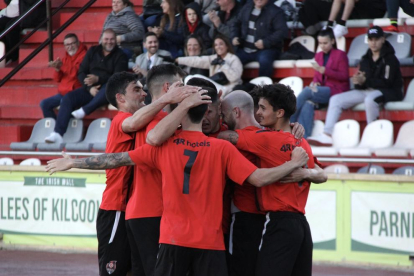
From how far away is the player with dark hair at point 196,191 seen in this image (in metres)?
4.74

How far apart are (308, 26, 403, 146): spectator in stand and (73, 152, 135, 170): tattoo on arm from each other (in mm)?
5502

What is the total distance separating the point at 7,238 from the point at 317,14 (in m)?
6.07

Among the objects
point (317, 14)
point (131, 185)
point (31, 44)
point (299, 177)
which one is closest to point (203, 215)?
point (299, 177)

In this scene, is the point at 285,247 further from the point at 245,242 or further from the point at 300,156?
the point at 300,156

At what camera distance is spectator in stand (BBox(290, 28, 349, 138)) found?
10422 mm

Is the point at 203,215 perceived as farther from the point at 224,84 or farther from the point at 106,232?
the point at 224,84

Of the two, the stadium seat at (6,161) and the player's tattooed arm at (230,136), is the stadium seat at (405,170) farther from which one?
the stadium seat at (6,161)

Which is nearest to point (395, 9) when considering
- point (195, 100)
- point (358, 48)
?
point (358, 48)

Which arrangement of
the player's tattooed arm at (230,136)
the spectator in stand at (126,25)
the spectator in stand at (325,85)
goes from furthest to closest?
the spectator in stand at (126,25)
the spectator in stand at (325,85)
the player's tattooed arm at (230,136)

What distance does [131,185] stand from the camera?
5742 mm

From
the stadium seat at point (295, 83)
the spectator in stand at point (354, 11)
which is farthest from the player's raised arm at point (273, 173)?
the spectator in stand at point (354, 11)

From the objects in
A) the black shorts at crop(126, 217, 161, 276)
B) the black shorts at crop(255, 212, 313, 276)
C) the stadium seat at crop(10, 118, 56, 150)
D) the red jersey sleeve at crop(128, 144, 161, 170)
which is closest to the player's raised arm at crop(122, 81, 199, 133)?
the red jersey sleeve at crop(128, 144, 161, 170)

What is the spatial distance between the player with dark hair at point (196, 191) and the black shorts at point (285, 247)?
339mm

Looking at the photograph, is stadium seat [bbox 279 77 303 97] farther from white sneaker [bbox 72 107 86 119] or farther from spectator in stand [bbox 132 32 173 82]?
white sneaker [bbox 72 107 86 119]
